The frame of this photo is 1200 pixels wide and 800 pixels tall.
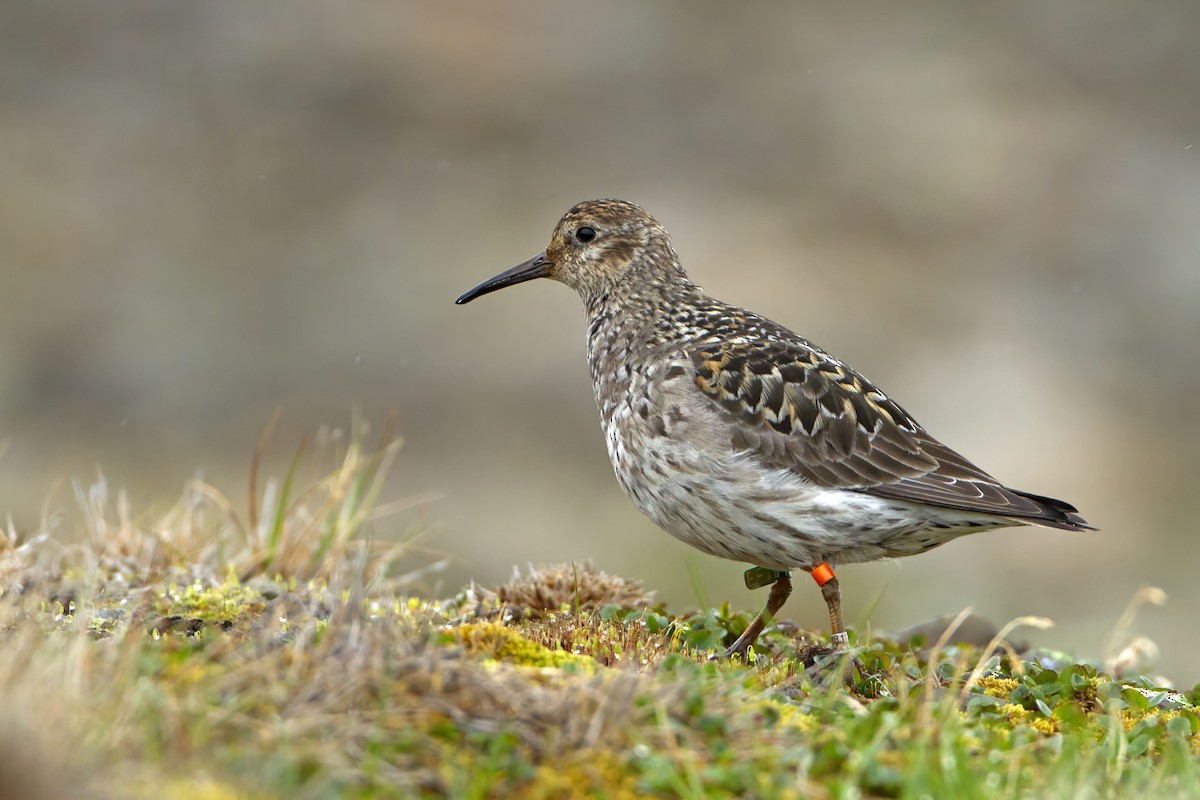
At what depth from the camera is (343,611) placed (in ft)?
14.0

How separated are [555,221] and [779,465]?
1726cm

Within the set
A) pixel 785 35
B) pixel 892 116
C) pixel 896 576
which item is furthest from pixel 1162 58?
pixel 896 576

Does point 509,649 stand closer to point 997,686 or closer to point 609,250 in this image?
point 997,686

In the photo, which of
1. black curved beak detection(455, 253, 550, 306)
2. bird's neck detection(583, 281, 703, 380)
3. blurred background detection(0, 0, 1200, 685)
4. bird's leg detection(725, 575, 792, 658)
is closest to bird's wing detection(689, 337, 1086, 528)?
bird's neck detection(583, 281, 703, 380)

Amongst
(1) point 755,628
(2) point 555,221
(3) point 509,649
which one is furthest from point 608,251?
(2) point 555,221

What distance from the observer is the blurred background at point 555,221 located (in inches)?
764

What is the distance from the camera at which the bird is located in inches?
246

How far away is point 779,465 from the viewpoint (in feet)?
20.8

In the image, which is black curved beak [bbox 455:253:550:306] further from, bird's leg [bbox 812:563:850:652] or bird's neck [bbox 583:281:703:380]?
bird's leg [bbox 812:563:850:652]

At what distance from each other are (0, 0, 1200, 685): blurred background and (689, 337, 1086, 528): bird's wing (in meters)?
7.80

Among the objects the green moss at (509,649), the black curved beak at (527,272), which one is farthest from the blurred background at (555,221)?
the green moss at (509,649)

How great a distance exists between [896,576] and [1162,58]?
16.8 meters

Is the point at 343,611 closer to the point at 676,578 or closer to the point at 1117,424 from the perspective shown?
the point at 676,578

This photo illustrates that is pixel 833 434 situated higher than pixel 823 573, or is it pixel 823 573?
pixel 833 434
